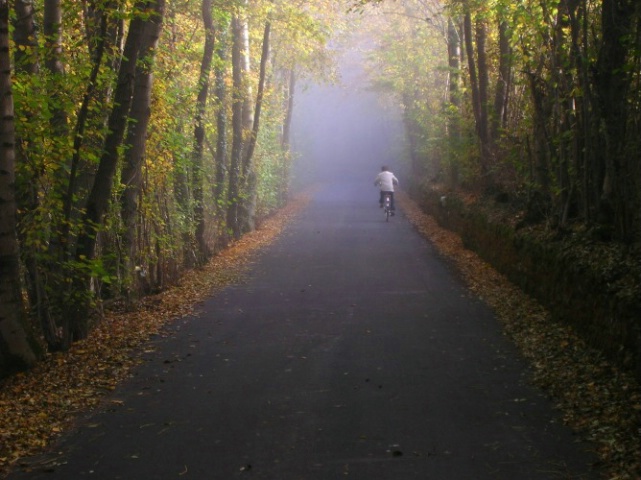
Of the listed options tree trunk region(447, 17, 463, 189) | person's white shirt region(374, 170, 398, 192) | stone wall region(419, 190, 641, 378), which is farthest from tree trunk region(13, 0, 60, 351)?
person's white shirt region(374, 170, 398, 192)

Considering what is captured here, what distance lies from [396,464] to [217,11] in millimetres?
15531

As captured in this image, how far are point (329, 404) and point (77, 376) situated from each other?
300cm

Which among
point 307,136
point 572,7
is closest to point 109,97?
point 572,7

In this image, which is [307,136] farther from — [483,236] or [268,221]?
[483,236]

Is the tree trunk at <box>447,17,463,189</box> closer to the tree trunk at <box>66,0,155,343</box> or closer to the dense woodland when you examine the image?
the dense woodland

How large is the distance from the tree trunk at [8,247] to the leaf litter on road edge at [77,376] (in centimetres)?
26

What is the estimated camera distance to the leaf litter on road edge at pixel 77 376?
626 centimetres

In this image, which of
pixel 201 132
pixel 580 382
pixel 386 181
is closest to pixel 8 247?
pixel 580 382

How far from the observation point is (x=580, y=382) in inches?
283

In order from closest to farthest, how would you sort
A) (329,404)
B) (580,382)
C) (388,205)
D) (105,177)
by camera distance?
(329,404), (580,382), (105,177), (388,205)

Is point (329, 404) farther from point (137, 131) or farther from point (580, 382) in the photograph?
point (137, 131)

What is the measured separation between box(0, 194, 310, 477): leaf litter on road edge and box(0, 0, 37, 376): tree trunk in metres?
0.26

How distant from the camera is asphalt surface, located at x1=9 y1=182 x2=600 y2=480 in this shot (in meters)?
5.47

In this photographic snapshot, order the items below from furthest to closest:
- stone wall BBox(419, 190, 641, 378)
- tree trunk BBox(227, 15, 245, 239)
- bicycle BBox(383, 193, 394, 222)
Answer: bicycle BBox(383, 193, 394, 222), tree trunk BBox(227, 15, 245, 239), stone wall BBox(419, 190, 641, 378)
